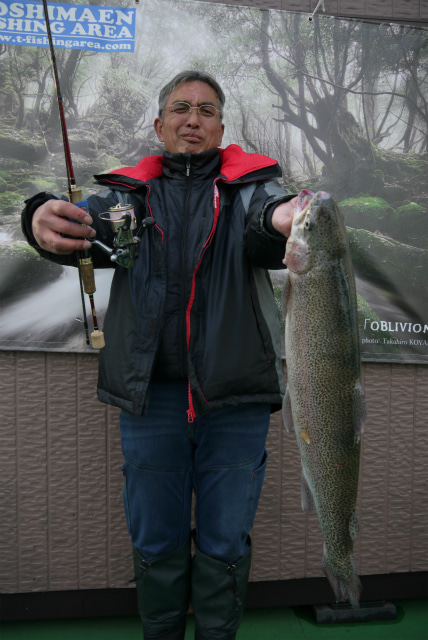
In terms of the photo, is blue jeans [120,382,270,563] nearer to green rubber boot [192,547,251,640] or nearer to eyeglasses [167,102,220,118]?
green rubber boot [192,547,251,640]

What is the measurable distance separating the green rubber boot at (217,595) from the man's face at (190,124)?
1.73m

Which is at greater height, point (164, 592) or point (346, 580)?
point (346, 580)

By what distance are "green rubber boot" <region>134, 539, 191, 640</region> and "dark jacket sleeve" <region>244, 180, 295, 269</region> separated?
4.11ft

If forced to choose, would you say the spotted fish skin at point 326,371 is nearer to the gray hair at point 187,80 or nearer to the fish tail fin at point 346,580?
the fish tail fin at point 346,580

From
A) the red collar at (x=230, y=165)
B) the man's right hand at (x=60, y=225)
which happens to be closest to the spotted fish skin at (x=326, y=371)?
the red collar at (x=230, y=165)

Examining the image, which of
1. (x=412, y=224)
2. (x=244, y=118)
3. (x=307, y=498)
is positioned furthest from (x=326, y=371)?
(x=244, y=118)

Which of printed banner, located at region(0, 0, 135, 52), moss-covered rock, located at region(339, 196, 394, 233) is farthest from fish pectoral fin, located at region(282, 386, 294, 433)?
printed banner, located at region(0, 0, 135, 52)

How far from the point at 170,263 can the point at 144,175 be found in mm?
432

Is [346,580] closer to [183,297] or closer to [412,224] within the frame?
[183,297]

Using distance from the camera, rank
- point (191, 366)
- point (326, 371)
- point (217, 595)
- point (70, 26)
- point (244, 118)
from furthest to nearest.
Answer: point (244, 118), point (70, 26), point (217, 595), point (191, 366), point (326, 371)

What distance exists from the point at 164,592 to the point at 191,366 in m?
0.97

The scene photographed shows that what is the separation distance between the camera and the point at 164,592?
6.87 feet

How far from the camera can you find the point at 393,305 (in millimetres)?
2859

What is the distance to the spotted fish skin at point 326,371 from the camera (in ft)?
4.84
